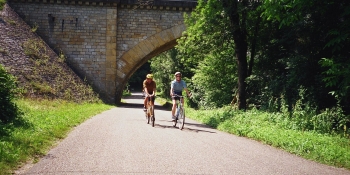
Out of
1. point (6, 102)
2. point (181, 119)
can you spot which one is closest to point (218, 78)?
point (181, 119)

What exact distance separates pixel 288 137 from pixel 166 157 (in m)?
3.03

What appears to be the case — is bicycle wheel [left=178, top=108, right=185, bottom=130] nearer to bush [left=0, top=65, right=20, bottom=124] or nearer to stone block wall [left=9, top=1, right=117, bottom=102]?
bush [left=0, top=65, right=20, bottom=124]

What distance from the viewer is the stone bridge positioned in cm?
2109

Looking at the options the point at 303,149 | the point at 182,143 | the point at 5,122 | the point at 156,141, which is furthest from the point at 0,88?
the point at 303,149

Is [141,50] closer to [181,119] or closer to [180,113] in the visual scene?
[180,113]

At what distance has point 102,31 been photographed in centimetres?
2125

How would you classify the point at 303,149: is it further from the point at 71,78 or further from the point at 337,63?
the point at 71,78

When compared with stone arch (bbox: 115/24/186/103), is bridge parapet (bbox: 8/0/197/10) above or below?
above

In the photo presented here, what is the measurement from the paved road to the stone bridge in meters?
14.5

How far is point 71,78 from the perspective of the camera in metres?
19.4

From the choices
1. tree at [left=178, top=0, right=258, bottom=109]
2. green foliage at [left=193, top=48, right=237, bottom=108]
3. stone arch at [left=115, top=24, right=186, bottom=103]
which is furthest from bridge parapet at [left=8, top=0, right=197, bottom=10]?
tree at [left=178, top=0, right=258, bottom=109]

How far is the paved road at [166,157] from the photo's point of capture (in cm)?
448

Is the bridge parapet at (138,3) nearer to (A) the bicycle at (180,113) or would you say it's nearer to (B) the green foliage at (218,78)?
(B) the green foliage at (218,78)

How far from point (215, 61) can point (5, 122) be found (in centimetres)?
1017
